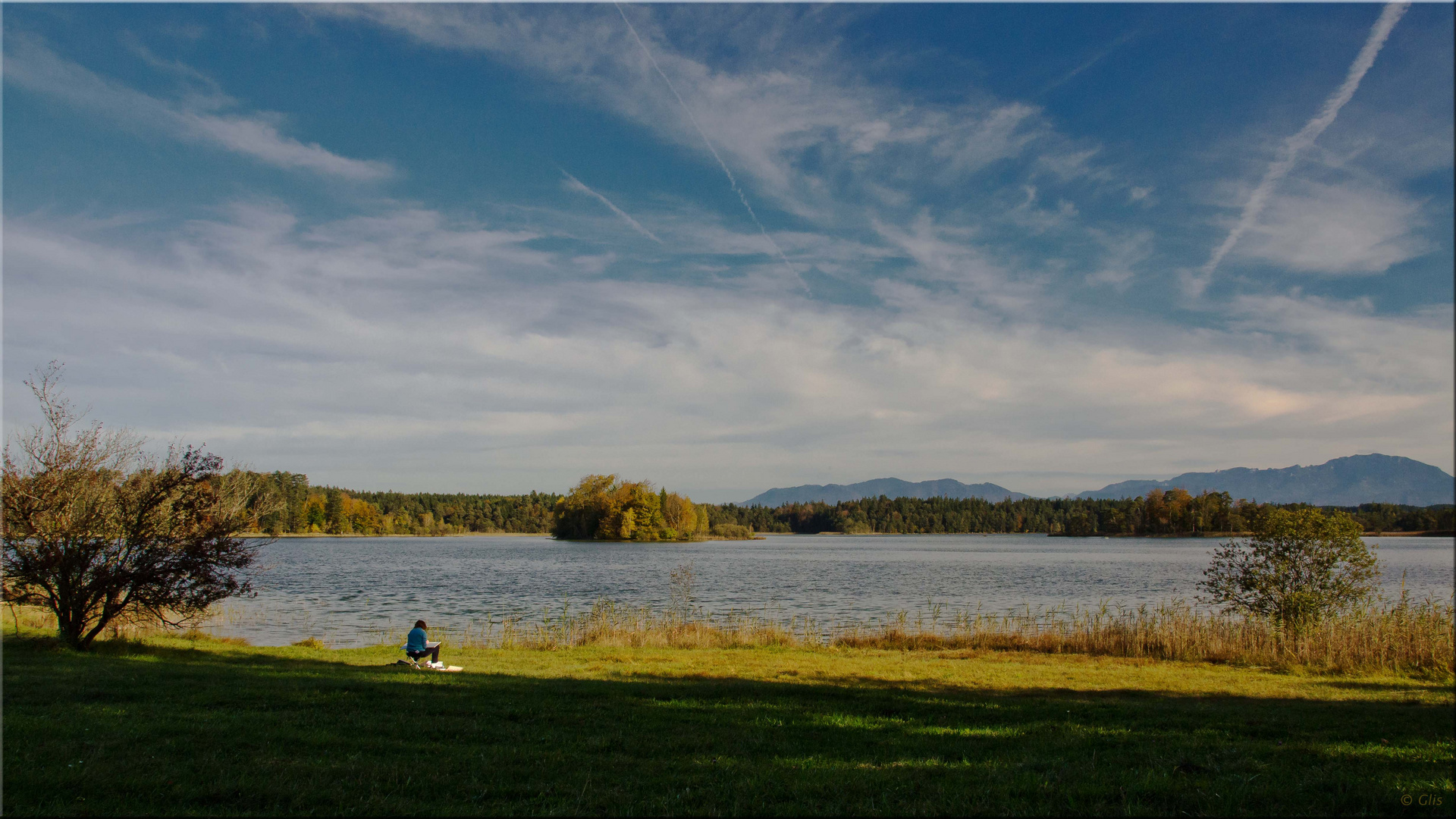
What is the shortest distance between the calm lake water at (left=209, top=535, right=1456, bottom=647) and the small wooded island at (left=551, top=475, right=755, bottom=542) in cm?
5110

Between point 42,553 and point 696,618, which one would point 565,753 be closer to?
point 42,553

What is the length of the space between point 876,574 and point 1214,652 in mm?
36379

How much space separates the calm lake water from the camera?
31625 millimetres

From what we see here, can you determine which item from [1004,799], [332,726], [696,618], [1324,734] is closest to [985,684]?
[1324,734]

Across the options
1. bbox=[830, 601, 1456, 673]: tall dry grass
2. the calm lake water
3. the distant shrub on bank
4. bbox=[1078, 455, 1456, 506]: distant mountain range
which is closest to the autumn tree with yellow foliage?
the distant shrub on bank

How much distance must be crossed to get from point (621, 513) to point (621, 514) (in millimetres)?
171

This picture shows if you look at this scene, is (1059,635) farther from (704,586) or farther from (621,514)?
(621,514)

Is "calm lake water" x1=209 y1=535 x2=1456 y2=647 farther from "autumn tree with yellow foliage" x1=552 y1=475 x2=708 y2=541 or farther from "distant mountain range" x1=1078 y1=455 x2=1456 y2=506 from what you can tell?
"autumn tree with yellow foliage" x1=552 y1=475 x2=708 y2=541

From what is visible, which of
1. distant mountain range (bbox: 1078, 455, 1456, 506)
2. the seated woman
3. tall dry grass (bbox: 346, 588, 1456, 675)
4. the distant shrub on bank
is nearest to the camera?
distant mountain range (bbox: 1078, 455, 1456, 506)

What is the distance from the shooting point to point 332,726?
966 centimetres

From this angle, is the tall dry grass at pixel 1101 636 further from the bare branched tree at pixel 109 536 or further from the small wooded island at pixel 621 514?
the small wooded island at pixel 621 514

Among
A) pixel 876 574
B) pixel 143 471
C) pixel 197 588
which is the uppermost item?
pixel 143 471

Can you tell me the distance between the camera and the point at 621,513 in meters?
133

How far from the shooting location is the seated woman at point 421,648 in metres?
16.6
